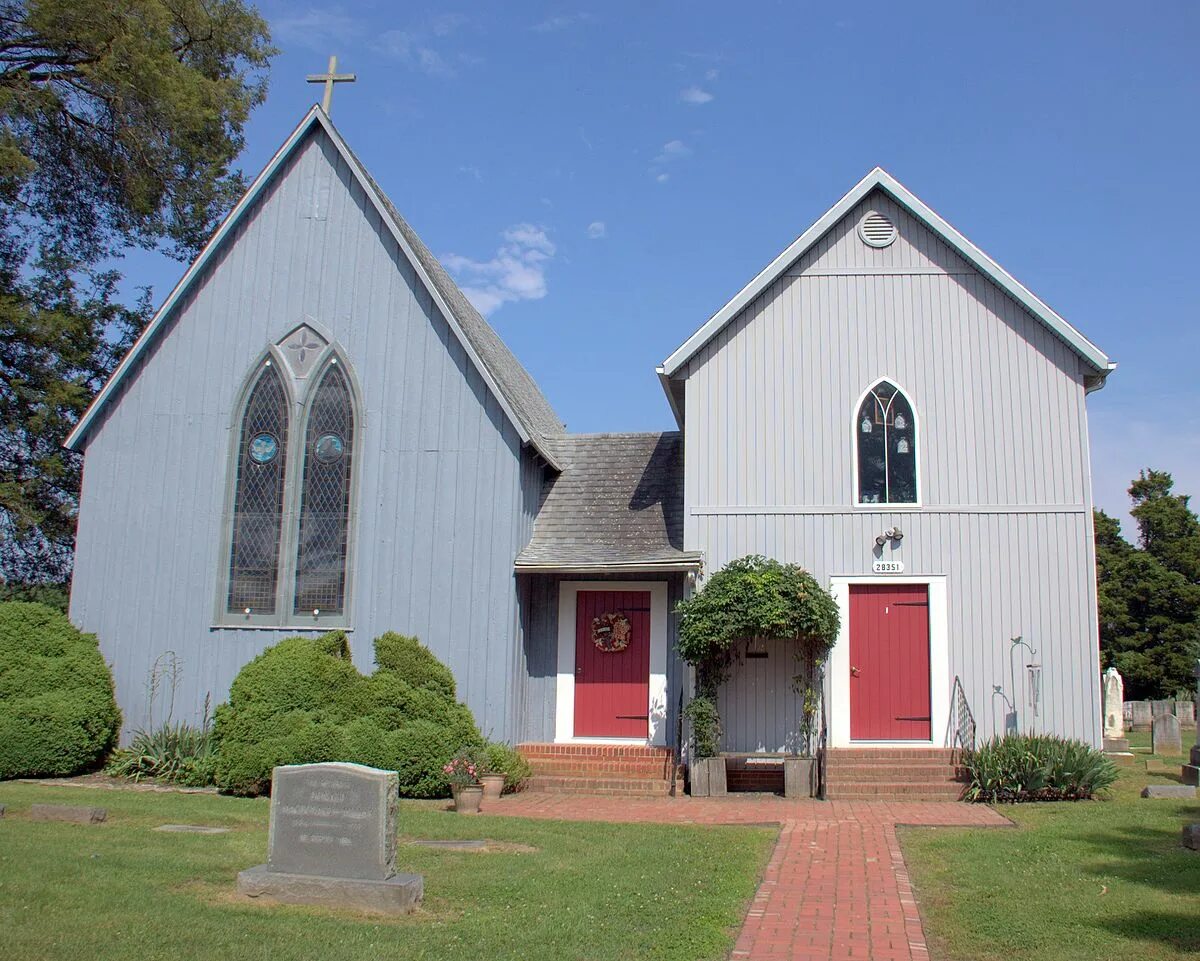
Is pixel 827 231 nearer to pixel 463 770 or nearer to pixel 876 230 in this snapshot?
pixel 876 230

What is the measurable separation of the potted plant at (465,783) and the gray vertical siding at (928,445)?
449 cm

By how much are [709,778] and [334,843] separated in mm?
7635

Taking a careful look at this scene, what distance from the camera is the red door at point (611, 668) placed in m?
16.8

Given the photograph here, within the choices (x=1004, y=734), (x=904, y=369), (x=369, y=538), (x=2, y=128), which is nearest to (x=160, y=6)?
(x=2, y=128)

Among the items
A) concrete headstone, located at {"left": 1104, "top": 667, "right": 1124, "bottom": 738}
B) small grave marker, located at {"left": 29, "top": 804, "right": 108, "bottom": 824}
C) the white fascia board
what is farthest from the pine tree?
small grave marker, located at {"left": 29, "top": 804, "right": 108, "bottom": 824}

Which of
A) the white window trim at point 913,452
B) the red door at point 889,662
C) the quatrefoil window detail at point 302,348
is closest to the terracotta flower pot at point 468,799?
the red door at point 889,662

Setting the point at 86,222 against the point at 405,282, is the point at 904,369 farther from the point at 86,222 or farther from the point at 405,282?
the point at 86,222

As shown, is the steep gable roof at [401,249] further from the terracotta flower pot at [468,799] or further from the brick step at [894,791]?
the brick step at [894,791]

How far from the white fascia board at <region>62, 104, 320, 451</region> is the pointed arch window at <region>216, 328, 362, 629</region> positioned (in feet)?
5.59

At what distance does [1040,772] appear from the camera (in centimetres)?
1382

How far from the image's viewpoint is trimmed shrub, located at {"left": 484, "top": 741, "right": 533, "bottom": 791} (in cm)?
1451

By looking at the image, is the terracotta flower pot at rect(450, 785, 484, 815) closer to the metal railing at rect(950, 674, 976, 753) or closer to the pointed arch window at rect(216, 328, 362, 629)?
the pointed arch window at rect(216, 328, 362, 629)

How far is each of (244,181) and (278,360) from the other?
11.0 meters

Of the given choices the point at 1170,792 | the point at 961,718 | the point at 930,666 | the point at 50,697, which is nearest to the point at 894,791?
the point at 961,718
